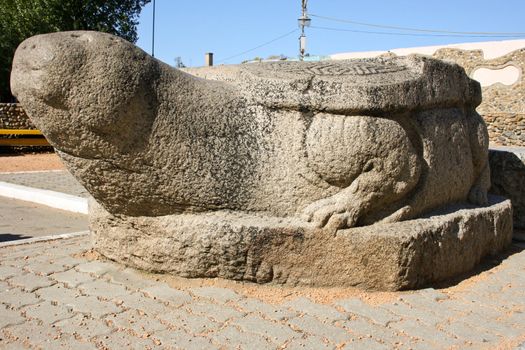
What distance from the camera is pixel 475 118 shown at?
3.99m

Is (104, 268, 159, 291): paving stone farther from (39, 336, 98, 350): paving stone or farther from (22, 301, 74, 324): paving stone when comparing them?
(39, 336, 98, 350): paving stone

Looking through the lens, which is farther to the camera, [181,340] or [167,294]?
[167,294]

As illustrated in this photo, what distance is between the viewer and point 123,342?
2443mm

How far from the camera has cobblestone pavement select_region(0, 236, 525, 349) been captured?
2.48 metres

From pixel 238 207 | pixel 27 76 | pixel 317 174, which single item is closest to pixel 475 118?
pixel 317 174

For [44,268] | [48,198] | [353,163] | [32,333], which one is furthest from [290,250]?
[48,198]

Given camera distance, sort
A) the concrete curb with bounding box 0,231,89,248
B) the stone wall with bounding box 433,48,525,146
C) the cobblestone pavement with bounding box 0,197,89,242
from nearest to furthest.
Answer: the concrete curb with bounding box 0,231,89,248, the cobblestone pavement with bounding box 0,197,89,242, the stone wall with bounding box 433,48,525,146

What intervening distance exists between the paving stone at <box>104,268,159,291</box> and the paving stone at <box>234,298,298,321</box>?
58 cm

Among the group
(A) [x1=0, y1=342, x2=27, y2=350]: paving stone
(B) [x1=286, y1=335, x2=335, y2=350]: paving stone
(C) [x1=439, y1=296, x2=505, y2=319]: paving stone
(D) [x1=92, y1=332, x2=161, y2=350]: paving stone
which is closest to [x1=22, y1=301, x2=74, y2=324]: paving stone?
(A) [x1=0, y1=342, x2=27, y2=350]: paving stone

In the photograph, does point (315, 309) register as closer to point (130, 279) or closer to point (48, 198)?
point (130, 279)

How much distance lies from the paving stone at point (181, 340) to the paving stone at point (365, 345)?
62 cm

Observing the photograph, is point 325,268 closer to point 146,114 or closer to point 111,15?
point 146,114

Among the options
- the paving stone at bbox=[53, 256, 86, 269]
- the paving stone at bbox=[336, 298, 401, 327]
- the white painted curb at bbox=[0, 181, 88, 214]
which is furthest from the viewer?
the white painted curb at bbox=[0, 181, 88, 214]

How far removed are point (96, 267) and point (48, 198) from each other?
3687mm
